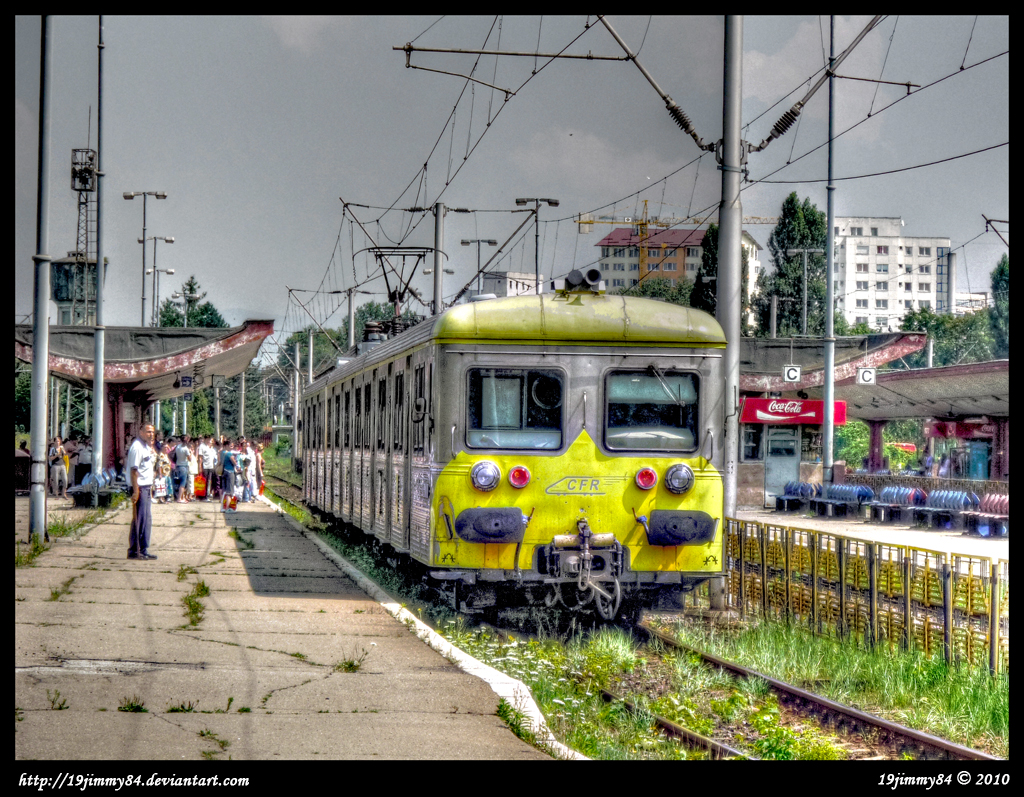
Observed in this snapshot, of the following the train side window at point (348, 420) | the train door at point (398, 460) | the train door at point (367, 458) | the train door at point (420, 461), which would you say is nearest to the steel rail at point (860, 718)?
the train door at point (420, 461)

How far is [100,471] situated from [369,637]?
1697cm

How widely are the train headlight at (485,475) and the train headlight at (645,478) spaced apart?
4.04 feet

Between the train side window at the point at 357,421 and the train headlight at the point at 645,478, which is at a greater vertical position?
the train side window at the point at 357,421

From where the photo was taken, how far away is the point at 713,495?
11.4 metres

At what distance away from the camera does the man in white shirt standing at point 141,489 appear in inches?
605

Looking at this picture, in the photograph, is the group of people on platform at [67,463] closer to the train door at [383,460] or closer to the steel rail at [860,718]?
the train door at [383,460]

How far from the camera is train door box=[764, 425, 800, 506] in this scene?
3397 cm

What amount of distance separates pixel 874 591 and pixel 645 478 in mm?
2134

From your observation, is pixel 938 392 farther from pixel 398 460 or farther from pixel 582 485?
pixel 582 485

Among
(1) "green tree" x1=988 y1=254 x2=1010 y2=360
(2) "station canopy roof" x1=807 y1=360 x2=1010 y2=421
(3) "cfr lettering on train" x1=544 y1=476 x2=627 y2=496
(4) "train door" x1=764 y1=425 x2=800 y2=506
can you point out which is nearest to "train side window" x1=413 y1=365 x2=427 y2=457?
(3) "cfr lettering on train" x1=544 y1=476 x2=627 y2=496

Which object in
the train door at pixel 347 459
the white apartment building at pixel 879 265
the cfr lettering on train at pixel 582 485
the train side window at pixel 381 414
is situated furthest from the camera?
the white apartment building at pixel 879 265

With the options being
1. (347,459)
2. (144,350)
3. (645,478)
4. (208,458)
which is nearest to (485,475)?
(645,478)

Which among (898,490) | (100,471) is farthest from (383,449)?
(898,490)
